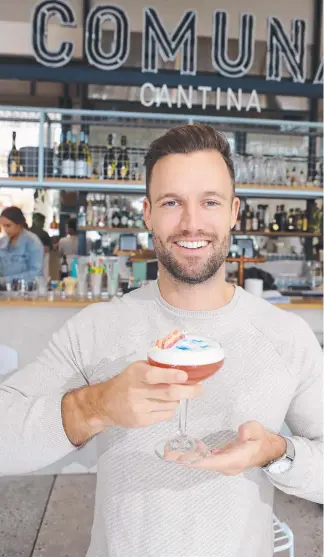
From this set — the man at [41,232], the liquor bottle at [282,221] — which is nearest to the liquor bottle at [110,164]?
the man at [41,232]

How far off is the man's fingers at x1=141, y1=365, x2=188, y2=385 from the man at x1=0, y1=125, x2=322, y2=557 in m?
0.16

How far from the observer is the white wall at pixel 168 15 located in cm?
753

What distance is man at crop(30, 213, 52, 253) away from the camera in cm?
742

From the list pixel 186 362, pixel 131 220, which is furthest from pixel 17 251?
pixel 186 362

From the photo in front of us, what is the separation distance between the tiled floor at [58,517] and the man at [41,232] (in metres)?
4.01

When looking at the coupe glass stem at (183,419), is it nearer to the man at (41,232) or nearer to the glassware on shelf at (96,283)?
the glassware on shelf at (96,283)

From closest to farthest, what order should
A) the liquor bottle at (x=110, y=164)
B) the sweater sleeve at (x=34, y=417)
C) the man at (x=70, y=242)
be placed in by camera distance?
the sweater sleeve at (x=34, y=417), the liquor bottle at (x=110, y=164), the man at (x=70, y=242)

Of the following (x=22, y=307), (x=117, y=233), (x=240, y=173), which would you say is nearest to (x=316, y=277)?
(x=240, y=173)

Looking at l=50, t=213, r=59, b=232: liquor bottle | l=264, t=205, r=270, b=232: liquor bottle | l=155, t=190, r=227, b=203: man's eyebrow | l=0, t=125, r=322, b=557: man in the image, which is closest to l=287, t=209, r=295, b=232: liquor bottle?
l=264, t=205, r=270, b=232: liquor bottle

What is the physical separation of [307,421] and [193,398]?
1.12 feet

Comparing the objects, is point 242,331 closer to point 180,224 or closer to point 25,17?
point 180,224

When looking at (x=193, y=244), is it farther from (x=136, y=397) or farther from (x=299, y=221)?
(x=299, y=221)

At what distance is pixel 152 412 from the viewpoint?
3.42ft

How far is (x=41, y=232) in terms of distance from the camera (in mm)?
7688
